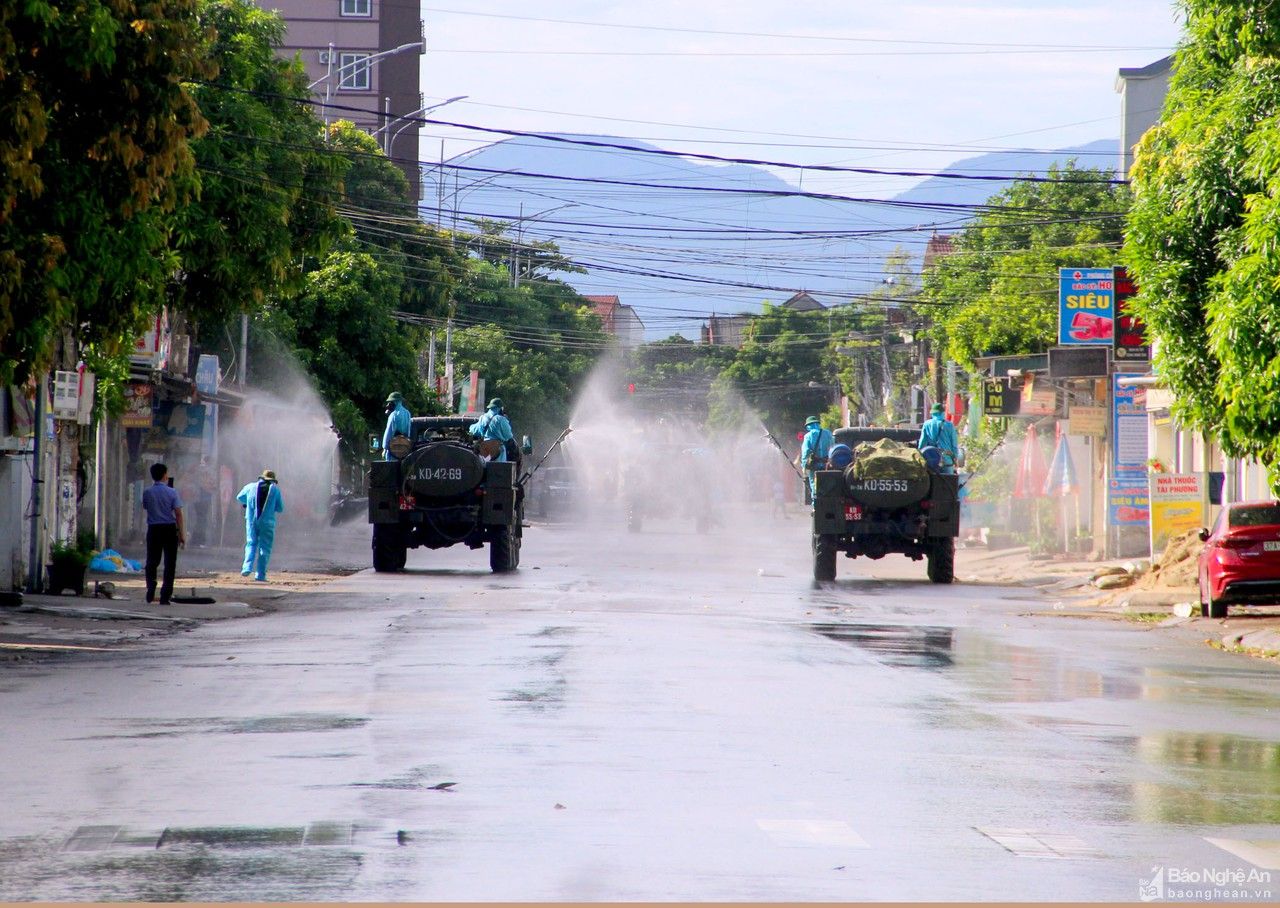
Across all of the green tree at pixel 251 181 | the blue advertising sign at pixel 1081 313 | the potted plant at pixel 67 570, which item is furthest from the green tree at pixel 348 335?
the potted plant at pixel 67 570

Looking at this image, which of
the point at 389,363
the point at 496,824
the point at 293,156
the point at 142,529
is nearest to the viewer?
the point at 496,824

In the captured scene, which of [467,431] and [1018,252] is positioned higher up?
[1018,252]

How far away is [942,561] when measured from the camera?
30609 millimetres

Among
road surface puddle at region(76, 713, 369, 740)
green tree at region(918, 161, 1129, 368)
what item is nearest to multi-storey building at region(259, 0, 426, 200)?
green tree at region(918, 161, 1129, 368)

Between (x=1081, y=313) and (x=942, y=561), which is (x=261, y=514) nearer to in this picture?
(x=942, y=561)

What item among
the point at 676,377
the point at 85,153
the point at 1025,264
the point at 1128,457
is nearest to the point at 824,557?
the point at 1128,457

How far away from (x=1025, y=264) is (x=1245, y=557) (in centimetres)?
3087

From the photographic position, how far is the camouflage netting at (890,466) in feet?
95.7

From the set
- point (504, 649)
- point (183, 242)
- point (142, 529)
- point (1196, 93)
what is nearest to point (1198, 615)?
point (1196, 93)

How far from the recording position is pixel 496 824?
7641 mm

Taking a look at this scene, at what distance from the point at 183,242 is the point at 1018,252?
37367mm

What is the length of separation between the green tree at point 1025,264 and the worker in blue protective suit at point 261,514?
27.1 metres

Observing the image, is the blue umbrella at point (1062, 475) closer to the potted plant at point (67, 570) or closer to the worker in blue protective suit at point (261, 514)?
the worker in blue protective suit at point (261, 514)

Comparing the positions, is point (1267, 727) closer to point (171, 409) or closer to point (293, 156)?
point (293, 156)
